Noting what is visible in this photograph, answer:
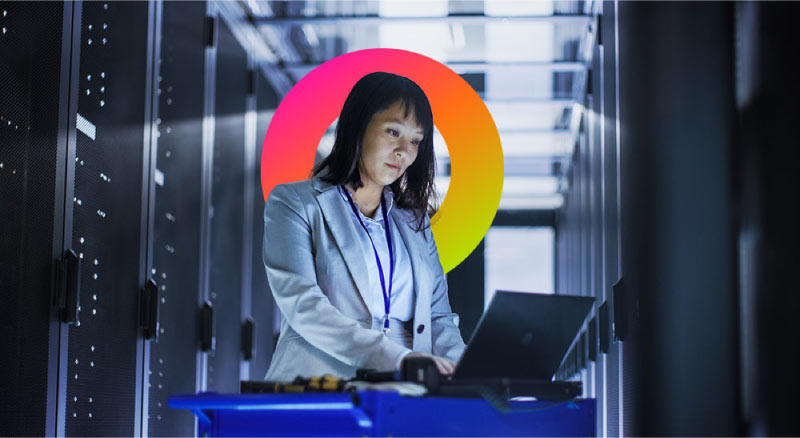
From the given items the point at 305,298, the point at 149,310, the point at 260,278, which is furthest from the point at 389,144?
the point at 260,278

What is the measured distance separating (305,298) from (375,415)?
77 cm

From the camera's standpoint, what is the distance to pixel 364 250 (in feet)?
9.48

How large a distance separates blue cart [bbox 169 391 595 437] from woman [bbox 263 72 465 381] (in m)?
0.33

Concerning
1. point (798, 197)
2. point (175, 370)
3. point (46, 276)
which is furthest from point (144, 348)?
point (798, 197)

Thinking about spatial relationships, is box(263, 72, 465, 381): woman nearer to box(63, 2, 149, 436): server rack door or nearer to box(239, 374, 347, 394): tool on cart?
box(239, 374, 347, 394): tool on cart

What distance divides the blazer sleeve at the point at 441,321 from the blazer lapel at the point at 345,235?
0.33 meters

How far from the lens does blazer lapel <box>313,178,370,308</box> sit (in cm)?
283

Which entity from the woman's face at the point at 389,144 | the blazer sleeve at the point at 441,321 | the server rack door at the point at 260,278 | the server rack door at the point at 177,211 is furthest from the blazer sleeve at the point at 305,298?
the server rack door at the point at 260,278

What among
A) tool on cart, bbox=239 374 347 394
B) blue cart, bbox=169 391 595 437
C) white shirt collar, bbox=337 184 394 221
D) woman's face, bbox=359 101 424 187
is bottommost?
blue cart, bbox=169 391 595 437

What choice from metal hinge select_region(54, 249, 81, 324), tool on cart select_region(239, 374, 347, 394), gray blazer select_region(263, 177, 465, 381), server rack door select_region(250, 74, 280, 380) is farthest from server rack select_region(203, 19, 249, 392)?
tool on cart select_region(239, 374, 347, 394)

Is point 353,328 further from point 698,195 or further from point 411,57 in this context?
point 411,57

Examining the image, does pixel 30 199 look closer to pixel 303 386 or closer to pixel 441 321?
pixel 441 321

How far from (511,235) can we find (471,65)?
11.6ft

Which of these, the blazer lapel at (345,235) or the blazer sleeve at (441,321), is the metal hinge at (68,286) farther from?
the blazer sleeve at (441,321)
